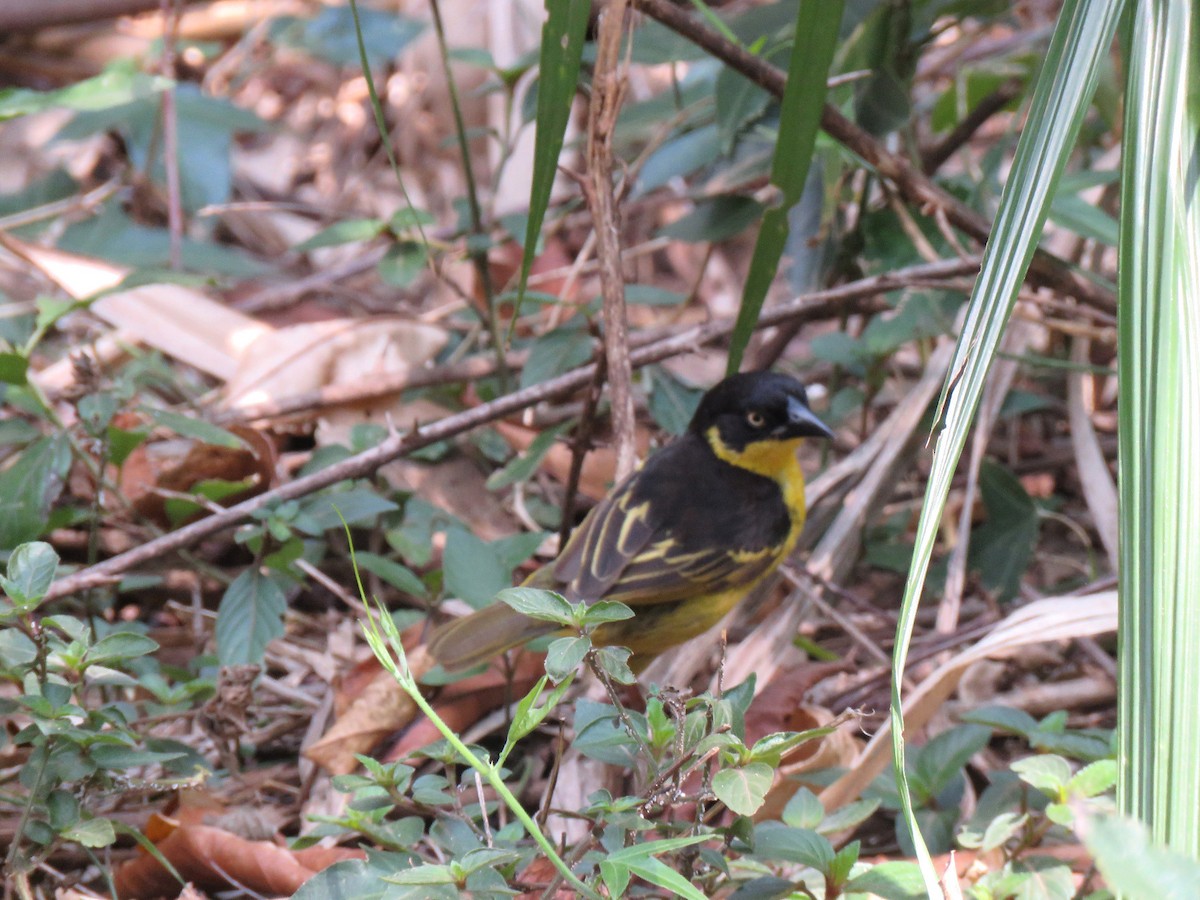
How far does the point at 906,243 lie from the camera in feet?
12.2

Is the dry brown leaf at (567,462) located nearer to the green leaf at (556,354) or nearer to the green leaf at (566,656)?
the green leaf at (556,354)

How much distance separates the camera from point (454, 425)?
10.1 feet

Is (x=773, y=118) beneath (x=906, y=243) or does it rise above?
above

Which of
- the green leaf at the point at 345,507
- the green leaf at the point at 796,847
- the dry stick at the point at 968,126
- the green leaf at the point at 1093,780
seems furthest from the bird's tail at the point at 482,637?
the dry stick at the point at 968,126

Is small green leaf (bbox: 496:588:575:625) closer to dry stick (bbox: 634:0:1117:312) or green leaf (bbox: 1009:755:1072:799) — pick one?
green leaf (bbox: 1009:755:1072:799)

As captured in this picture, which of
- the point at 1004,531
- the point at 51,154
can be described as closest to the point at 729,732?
the point at 1004,531

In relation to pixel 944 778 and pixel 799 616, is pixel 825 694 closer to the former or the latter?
pixel 799 616

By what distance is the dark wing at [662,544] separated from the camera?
3.03 m

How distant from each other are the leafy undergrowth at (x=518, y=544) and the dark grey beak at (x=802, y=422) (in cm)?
20

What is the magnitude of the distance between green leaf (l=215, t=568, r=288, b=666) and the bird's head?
55.7 inches

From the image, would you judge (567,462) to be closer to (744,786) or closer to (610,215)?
(610,215)

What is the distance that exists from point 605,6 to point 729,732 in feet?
5.22

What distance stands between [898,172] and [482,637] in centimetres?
163

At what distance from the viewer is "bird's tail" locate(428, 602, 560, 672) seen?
2.70m
